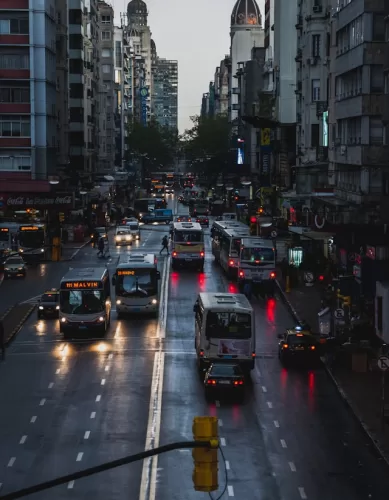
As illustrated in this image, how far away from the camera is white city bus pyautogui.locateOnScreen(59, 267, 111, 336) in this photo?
174 feet

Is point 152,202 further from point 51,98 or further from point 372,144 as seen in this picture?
point 372,144

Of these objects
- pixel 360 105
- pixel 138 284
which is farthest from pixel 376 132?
pixel 138 284

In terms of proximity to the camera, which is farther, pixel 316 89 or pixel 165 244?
pixel 316 89

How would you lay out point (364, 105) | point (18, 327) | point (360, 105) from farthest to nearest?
point (360, 105) → point (364, 105) → point (18, 327)

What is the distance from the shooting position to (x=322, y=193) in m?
69.9

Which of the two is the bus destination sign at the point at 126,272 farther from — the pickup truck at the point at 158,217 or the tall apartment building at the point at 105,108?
the tall apartment building at the point at 105,108

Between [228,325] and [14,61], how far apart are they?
6438 cm

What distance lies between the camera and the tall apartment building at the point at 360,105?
2371 inches

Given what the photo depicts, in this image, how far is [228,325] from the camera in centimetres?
4338

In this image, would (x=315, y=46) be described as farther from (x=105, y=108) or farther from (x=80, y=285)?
(x=105, y=108)

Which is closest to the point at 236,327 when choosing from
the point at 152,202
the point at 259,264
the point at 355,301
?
the point at 355,301

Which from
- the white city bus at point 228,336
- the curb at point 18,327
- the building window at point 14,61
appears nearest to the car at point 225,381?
the white city bus at point 228,336

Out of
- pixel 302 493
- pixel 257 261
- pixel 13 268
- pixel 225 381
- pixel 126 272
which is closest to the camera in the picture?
pixel 302 493

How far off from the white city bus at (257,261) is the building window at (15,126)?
38486 mm
